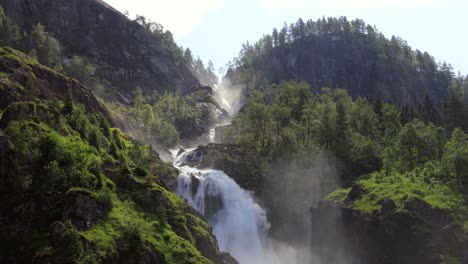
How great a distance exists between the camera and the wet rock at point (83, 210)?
3766cm

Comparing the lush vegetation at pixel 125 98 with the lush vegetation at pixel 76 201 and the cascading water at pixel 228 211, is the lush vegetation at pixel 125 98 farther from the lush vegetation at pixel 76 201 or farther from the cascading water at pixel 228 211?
the lush vegetation at pixel 76 201

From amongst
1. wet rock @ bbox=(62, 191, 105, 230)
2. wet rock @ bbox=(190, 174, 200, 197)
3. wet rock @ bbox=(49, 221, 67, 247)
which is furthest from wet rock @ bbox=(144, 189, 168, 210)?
wet rock @ bbox=(190, 174, 200, 197)

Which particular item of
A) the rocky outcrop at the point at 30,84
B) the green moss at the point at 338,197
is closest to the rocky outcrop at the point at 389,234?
the green moss at the point at 338,197

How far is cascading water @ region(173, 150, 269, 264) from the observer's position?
72.2m

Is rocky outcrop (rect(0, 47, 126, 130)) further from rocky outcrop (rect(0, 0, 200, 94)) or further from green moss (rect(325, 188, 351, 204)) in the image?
rocky outcrop (rect(0, 0, 200, 94))

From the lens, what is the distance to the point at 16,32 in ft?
393

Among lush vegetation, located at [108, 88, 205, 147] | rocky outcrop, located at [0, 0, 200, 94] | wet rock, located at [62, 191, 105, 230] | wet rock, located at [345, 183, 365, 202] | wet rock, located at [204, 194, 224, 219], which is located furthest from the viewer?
rocky outcrop, located at [0, 0, 200, 94]

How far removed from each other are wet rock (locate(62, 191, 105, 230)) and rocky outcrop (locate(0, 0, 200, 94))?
376 feet

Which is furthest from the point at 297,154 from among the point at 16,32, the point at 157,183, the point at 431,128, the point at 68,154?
the point at 16,32

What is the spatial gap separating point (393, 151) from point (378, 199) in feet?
60.3

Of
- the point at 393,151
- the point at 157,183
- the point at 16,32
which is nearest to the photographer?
the point at 157,183

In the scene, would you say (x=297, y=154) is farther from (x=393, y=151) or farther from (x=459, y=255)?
(x=459, y=255)

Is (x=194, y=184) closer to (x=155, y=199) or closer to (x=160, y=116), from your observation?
(x=155, y=199)

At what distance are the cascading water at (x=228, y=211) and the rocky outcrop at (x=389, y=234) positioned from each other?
14.1 m
